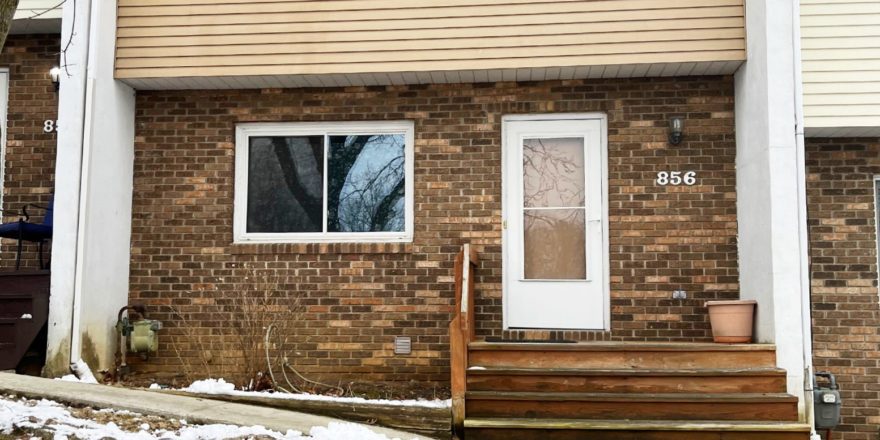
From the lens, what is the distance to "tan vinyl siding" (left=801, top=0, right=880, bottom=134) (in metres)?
6.98

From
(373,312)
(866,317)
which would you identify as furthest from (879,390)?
(373,312)

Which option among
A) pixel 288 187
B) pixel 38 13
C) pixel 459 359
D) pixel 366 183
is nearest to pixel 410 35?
pixel 366 183

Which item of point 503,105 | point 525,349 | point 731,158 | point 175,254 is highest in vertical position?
point 503,105

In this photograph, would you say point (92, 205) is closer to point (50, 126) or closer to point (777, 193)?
point (50, 126)

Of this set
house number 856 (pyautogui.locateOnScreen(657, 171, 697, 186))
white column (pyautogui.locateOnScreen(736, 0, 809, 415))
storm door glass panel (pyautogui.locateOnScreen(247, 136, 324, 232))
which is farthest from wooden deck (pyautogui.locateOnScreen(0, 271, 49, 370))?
white column (pyautogui.locateOnScreen(736, 0, 809, 415))

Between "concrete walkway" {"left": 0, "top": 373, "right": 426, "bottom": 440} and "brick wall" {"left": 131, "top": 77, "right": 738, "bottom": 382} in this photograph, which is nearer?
"concrete walkway" {"left": 0, "top": 373, "right": 426, "bottom": 440}

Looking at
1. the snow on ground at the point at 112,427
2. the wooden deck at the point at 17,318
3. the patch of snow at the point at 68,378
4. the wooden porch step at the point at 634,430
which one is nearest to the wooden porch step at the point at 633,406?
the wooden porch step at the point at 634,430

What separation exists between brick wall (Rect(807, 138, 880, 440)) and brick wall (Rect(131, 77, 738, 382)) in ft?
2.99

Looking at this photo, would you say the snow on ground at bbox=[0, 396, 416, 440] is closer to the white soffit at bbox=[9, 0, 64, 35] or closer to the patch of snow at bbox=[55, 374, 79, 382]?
the patch of snow at bbox=[55, 374, 79, 382]

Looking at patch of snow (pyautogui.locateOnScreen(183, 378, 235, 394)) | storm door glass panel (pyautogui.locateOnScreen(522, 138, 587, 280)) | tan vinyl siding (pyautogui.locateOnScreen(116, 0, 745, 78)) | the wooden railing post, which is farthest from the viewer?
storm door glass panel (pyautogui.locateOnScreen(522, 138, 587, 280))

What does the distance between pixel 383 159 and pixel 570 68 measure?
1.86 meters

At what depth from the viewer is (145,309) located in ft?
24.3

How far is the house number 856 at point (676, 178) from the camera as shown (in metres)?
7.11

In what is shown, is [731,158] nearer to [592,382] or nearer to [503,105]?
[503,105]
